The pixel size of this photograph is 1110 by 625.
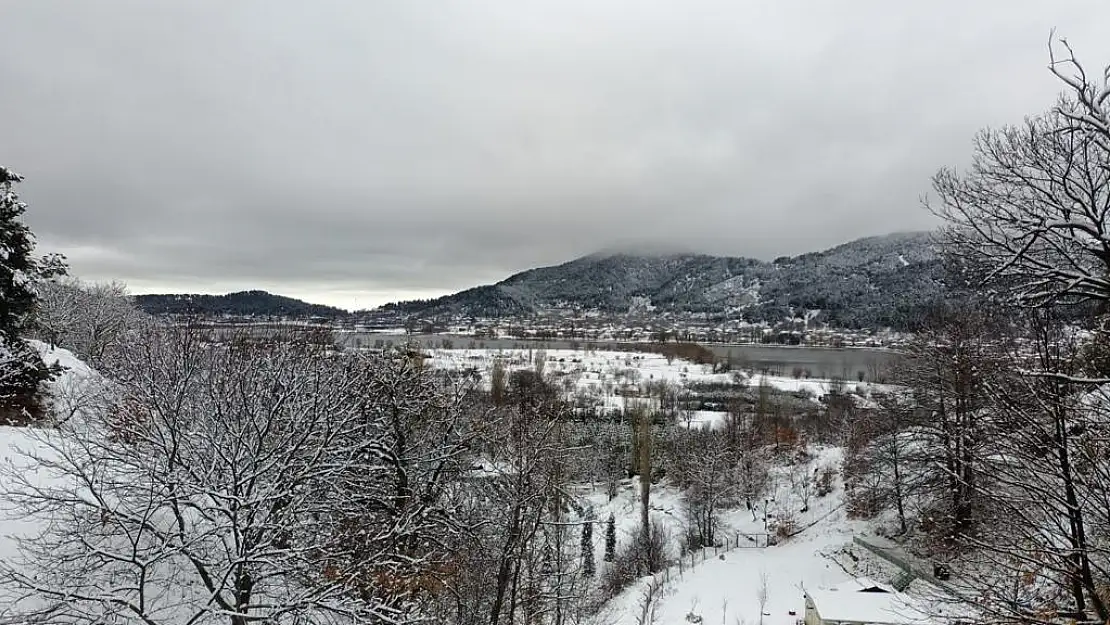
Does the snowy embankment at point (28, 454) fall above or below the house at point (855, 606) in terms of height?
above

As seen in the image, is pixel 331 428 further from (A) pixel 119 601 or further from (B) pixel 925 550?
(B) pixel 925 550

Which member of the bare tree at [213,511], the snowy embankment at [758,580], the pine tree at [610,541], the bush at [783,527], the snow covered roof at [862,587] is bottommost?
the pine tree at [610,541]

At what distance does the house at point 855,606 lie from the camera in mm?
13938

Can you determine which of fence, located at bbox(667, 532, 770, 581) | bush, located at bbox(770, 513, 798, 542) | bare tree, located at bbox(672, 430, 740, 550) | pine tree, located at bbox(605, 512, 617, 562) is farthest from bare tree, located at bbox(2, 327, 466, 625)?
bare tree, located at bbox(672, 430, 740, 550)

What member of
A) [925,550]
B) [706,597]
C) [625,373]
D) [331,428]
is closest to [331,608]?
[331,428]

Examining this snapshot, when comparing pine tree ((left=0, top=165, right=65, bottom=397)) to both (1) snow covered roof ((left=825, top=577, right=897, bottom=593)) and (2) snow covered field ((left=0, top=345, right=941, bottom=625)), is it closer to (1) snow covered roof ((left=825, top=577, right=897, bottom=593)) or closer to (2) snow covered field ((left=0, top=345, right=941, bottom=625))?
(2) snow covered field ((left=0, top=345, right=941, bottom=625))

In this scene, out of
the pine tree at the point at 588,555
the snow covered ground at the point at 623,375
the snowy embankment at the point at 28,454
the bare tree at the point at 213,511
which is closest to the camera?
the bare tree at the point at 213,511

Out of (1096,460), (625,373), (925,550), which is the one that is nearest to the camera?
(1096,460)

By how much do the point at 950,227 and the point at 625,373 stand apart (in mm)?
72850

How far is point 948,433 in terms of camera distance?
628 inches

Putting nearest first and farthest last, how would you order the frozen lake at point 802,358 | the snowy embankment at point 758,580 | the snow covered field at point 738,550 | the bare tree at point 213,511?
1. the bare tree at point 213,511
2. the snow covered field at point 738,550
3. the snowy embankment at point 758,580
4. the frozen lake at point 802,358

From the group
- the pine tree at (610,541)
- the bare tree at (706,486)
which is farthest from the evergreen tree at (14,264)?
the bare tree at (706,486)

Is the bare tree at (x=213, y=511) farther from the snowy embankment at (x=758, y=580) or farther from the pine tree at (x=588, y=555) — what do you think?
the pine tree at (x=588, y=555)

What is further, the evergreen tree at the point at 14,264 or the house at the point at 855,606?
the evergreen tree at the point at 14,264
